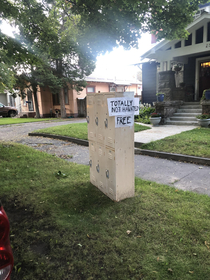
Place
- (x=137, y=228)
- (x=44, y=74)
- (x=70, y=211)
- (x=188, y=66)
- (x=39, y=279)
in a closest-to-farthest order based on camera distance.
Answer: (x=39, y=279) < (x=137, y=228) < (x=70, y=211) < (x=188, y=66) < (x=44, y=74)

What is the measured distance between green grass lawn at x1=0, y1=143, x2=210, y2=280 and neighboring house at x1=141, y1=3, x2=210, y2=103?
29.9 feet

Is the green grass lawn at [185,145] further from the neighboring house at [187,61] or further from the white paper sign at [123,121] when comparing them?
the neighboring house at [187,61]

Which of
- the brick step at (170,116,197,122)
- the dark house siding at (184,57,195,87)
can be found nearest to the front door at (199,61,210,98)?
the dark house siding at (184,57,195,87)

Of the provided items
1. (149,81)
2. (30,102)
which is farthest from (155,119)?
(30,102)

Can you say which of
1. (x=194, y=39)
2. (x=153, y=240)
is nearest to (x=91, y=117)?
(x=153, y=240)

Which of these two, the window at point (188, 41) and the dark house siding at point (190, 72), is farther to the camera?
the dark house siding at point (190, 72)

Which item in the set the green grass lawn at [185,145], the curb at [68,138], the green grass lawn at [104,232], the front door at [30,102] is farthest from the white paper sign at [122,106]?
the front door at [30,102]

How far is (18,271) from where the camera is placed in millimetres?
2168

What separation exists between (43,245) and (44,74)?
17754 mm

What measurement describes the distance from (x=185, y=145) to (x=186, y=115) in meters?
4.96

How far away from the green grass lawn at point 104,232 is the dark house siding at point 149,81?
13.9 metres

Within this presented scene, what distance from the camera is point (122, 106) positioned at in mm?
3111

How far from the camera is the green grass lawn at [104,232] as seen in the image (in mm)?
2150

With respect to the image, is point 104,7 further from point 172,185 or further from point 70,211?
point 70,211
